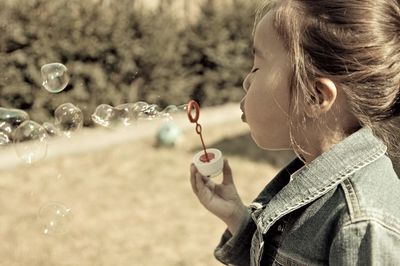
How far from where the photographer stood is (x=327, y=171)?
1.75 m

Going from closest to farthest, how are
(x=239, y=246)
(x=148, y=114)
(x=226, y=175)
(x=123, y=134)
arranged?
(x=239, y=246)
(x=226, y=175)
(x=148, y=114)
(x=123, y=134)

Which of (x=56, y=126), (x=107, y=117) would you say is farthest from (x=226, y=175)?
(x=56, y=126)

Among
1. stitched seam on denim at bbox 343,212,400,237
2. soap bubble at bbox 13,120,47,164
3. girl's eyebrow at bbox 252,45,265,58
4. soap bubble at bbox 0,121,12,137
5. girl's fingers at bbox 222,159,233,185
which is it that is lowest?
soap bubble at bbox 13,120,47,164

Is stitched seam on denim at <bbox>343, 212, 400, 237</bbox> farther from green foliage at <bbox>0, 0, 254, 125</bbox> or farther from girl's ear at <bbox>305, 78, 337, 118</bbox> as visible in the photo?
green foliage at <bbox>0, 0, 254, 125</bbox>

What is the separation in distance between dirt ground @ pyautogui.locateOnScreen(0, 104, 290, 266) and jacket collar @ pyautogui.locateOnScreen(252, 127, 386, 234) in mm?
1634

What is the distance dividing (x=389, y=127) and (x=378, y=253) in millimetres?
425

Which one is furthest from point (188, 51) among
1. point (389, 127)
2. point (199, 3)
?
point (389, 127)

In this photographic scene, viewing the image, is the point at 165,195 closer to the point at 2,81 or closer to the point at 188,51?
the point at 2,81

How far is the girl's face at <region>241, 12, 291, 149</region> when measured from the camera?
1798mm

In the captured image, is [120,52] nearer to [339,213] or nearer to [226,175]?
[226,175]

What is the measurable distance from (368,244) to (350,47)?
1.52 feet

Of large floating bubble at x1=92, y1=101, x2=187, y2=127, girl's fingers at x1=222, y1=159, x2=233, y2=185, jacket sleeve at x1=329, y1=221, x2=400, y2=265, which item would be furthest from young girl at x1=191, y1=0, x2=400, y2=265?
large floating bubble at x1=92, y1=101, x2=187, y2=127

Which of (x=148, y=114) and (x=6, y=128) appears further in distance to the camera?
(x=6, y=128)

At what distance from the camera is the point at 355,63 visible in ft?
5.61
